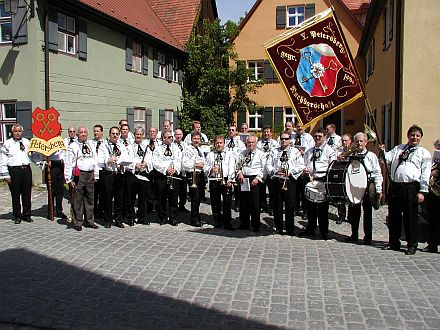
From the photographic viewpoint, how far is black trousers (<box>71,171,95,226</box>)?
8.27 m

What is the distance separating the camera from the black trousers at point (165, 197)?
884 centimetres

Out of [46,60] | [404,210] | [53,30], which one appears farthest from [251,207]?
[53,30]

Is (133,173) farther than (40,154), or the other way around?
(40,154)

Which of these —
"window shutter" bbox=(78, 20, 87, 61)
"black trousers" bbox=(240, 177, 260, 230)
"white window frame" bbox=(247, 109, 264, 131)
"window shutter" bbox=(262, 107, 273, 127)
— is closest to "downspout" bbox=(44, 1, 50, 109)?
"window shutter" bbox=(78, 20, 87, 61)

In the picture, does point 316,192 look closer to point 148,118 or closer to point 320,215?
point 320,215

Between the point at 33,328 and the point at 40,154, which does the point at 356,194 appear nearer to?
the point at 33,328

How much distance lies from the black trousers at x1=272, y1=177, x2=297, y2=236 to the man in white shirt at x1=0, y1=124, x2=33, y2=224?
507 centimetres

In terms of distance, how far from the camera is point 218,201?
346 inches

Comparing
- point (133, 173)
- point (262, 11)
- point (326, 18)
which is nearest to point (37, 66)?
point (133, 173)

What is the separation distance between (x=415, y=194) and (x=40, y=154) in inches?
294

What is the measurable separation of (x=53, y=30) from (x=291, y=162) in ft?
33.6

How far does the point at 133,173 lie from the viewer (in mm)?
8758

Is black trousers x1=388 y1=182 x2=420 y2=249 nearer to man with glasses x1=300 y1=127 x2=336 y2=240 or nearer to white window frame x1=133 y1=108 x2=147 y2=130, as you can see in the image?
man with glasses x1=300 y1=127 x2=336 y2=240

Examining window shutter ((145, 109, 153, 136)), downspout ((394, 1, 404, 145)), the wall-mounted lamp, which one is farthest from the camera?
window shutter ((145, 109, 153, 136))
